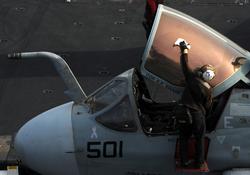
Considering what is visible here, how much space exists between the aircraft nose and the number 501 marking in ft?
0.88

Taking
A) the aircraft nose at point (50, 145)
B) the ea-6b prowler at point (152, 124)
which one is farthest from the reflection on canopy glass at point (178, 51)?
the aircraft nose at point (50, 145)

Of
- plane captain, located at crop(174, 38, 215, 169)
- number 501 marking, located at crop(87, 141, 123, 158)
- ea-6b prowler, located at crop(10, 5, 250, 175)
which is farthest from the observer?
number 501 marking, located at crop(87, 141, 123, 158)

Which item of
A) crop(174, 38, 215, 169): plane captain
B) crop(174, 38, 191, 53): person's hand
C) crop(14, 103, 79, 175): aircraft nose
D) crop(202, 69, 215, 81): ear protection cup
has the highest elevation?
crop(174, 38, 191, 53): person's hand

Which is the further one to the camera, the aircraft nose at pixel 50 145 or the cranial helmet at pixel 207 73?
the aircraft nose at pixel 50 145

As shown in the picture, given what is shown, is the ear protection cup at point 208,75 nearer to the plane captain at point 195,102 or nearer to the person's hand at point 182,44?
the plane captain at point 195,102

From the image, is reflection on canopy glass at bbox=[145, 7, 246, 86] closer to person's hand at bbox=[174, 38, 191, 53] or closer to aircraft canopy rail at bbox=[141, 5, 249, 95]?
aircraft canopy rail at bbox=[141, 5, 249, 95]

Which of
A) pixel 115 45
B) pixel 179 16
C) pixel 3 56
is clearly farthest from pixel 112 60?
pixel 179 16

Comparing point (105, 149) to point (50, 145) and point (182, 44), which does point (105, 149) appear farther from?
point (182, 44)

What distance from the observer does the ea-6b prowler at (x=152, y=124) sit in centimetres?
718

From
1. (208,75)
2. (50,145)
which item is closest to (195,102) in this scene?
(208,75)

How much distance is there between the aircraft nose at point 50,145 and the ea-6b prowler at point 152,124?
0.01 meters

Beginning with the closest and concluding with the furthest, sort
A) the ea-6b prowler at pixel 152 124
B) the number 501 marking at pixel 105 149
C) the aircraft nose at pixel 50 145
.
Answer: the ea-6b prowler at pixel 152 124 < the number 501 marking at pixel 105 149 < the aircraft nose at pixel 50 145

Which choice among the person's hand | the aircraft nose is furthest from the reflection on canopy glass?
the aircraft nose

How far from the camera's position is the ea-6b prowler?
7176 millimetres
